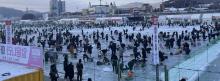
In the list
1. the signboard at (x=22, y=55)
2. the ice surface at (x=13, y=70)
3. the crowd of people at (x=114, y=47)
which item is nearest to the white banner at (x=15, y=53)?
the signboard at (x=22, y=55)

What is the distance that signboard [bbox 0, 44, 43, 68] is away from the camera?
480 inches

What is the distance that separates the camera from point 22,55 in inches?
509

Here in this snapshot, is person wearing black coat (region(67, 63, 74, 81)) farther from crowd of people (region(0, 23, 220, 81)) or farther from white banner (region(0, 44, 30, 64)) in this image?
white banner (region(0, 44, 30, 64))

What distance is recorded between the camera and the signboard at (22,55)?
12180 millimetres

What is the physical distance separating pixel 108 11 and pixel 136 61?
12686 cm

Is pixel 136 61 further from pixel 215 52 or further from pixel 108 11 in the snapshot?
pixel 108 11

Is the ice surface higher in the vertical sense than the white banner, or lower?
lower

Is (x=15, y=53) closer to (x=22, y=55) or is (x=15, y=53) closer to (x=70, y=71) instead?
(x=22, y=55)

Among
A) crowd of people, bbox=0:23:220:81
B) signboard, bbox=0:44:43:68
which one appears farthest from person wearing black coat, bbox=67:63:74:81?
signboard, bbox=0:44:43:68

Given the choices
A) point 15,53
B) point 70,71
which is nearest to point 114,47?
point 70,71

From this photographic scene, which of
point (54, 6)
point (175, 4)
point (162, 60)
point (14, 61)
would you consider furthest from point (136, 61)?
point (54, 6)

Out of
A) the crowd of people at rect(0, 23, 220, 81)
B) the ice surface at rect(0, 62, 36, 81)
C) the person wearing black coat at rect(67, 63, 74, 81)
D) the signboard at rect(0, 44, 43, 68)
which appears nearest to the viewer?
the ice surface at rect(0, 62, 36, 81)

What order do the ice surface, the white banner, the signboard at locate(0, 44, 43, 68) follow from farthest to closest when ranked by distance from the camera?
the white banner → the signboard at locate(0, 44, 43, 68) → the ice surface

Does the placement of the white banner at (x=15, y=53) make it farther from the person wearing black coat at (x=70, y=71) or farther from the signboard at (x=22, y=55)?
the person wearing black coat at (x=70, y=71)
